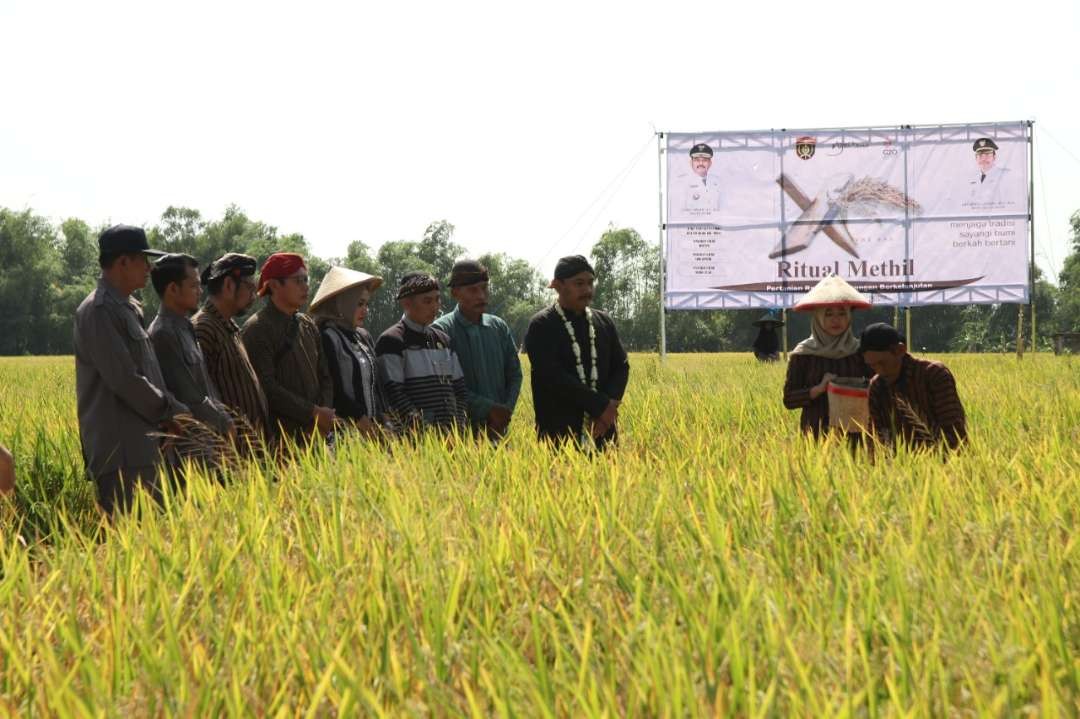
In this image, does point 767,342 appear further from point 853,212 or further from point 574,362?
point 574,362

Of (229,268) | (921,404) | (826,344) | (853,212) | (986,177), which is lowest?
(921,404)

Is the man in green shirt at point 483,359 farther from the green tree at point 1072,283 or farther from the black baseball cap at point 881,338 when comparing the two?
the green tree at point 1072,283

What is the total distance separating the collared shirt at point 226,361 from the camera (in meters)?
4.46

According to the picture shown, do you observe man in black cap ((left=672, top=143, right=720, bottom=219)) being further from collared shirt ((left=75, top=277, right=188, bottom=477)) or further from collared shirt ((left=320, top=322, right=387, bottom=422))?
collared shirt ((left=75, top=277, right=188, bottom=477))

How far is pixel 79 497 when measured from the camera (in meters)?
5.44

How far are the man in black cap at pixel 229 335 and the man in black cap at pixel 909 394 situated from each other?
101 inches

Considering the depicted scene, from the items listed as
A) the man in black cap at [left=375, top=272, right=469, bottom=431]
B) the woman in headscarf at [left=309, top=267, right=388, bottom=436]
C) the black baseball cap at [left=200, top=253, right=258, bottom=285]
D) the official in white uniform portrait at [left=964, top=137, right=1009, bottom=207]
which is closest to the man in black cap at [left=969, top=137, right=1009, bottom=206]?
the official in white uniform portrait at [left=964, top=137, right=1009, bottom=207]

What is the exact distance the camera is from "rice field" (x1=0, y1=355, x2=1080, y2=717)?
1828 mm

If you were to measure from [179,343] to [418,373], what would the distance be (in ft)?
4.15

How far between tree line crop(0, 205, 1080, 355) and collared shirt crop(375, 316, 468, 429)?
54.8m


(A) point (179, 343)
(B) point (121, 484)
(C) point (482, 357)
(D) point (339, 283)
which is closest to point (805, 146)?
(C) point (482, 357)

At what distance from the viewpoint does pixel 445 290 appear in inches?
2462

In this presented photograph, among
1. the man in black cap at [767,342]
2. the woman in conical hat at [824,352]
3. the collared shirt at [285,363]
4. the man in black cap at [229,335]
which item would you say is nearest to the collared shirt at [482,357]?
the collared shirt at [285,363]

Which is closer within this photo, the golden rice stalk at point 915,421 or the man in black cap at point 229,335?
the golden rice stalk at point 915,421
